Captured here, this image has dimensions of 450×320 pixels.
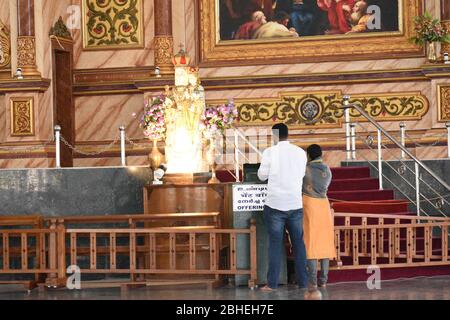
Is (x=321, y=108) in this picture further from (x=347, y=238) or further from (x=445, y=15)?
(x=347, y=238)

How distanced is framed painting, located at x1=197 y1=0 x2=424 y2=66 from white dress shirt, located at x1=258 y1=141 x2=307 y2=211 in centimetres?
819

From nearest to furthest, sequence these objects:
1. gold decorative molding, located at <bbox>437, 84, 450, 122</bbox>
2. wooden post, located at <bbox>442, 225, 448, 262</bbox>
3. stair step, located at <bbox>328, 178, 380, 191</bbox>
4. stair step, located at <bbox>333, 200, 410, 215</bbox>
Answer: wooden post, located at <bbox>442, 225, 448, 262</bbox>
stair step, located at <bbox>333, 200, 410, 215</bbox>
stair step, located at <bbox>328, 178, 380, 191</bbox>
gold decorative molding, located at <bbox>437, 84, 450, 122</bbox>

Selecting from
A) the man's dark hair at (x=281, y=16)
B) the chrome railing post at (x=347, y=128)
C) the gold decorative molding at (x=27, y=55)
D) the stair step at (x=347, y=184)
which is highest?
the man's dark hair at (x=281, y=16)

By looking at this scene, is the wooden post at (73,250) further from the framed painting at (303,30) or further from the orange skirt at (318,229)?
the framed painting at (303,30)

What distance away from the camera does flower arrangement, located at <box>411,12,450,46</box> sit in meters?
22.6

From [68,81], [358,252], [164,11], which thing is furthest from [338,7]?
[358,252]

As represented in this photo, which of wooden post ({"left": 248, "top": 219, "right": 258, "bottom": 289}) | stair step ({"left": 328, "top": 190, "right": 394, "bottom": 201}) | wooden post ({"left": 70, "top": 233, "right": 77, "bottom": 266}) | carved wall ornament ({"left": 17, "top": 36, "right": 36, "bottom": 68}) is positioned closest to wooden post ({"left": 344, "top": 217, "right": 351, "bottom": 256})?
wooden post ({"left": 248, "top": 219, "right": 258, "bottom": 289})

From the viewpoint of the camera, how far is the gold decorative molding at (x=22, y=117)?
76.3ft

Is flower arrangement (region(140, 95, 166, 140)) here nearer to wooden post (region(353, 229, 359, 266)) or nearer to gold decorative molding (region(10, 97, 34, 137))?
gold decorative molding (region(10, 97, 34, 137))

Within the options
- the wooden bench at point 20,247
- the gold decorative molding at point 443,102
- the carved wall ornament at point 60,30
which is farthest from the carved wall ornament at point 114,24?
the wooden bench at point 20,247

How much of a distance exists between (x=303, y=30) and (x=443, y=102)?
294 centimetres

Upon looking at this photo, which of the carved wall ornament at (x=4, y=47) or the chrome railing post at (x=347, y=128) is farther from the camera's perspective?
the carved wall ornament at (x=4, y=47)

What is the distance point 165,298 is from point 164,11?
31.9 ft

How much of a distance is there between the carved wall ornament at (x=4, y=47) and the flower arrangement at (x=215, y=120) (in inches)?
202
